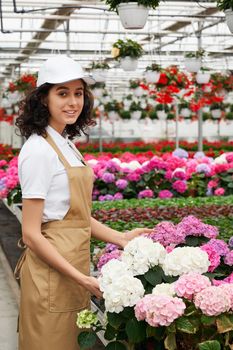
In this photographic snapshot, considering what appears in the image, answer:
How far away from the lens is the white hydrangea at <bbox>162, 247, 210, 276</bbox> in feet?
7.18

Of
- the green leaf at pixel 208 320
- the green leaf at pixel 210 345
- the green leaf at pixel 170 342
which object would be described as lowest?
the green leaf at pixel 170 342

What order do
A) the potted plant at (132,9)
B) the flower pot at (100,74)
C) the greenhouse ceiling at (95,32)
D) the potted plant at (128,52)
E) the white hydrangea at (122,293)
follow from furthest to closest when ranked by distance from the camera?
the flower pot at (100,74) < the greenhouse ceiling at (95,32) < the potted plant at (128,52) < the potted plant at (132,9) < the white hydrangea at (122,293)

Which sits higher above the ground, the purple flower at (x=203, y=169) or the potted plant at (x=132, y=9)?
the potted plant at (x=132, y=9)

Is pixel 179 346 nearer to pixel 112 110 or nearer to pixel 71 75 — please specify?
pixel 71 75

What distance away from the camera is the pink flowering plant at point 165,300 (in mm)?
1986

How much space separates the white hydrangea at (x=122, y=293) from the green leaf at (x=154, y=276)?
0.11m

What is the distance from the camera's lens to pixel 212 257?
7.65 feet

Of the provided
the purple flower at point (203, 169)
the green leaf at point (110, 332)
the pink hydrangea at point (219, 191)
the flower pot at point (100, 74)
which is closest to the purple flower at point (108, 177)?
the purple flower at point (203, 169)

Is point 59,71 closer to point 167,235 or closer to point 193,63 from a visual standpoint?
point 167,235

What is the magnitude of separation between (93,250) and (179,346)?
1870mm

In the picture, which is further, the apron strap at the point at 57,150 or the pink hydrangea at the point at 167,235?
the pink hydrangea at the point at 167,235

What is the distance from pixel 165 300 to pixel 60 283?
0.44 m

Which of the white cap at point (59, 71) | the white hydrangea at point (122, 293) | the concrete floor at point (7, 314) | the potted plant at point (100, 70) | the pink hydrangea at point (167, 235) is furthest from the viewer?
the potted plant at point (100, 70)

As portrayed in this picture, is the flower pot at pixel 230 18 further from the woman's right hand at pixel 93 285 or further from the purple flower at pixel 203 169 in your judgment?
the purple flower at pixel 203 169
